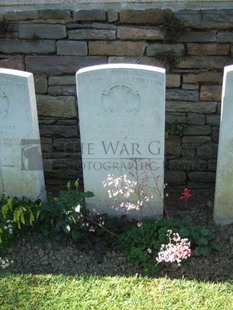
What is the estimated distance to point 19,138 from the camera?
354 centimetres

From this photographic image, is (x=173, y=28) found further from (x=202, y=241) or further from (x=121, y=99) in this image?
(x=202, y=241)

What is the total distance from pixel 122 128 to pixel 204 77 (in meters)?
0.94

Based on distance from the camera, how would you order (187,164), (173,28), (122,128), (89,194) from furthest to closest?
(187,164) < (173,28) < (89,194) < (122,128)

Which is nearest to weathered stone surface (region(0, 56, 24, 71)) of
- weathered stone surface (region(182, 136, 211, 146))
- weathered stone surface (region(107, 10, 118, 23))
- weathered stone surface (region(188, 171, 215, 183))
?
weathered stone surface (region(107, 10, 118, 23))

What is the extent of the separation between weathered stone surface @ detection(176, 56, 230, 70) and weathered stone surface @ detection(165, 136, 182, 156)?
2.19 feet

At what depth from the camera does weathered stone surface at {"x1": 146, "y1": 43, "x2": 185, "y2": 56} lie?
371 centimetres

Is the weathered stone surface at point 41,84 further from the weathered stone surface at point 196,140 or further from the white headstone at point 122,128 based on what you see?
the weathered stone surface at point 196,140

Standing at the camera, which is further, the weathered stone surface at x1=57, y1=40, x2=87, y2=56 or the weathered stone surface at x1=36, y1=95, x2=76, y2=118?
the weathered stone surface at x1=36, y1=95, x2=76, y2=118

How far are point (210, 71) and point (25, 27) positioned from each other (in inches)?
63.4

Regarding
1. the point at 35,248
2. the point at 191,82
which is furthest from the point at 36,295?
the point at 191,82

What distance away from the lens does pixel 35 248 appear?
11.5 feet

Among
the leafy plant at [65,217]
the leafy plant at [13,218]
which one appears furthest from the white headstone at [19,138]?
the leafy plant at [65,217]

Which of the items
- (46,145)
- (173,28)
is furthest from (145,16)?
(46,145)

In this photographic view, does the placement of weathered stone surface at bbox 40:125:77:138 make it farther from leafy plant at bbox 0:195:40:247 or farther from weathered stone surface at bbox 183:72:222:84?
weathered stone surface at bbox 183:72:222:84
